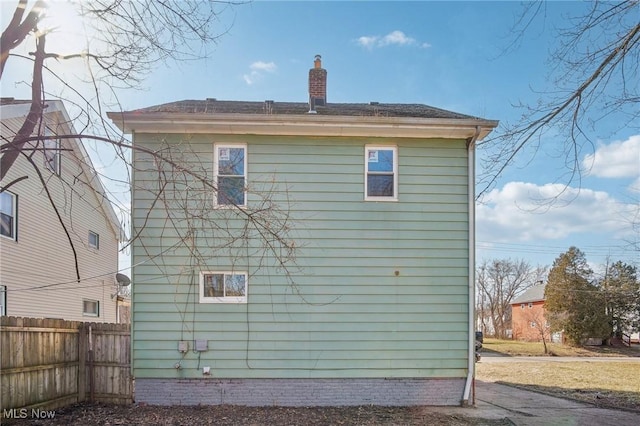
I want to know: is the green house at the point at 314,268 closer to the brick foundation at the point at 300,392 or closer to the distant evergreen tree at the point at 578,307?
the brick foundation at the point at 300,392

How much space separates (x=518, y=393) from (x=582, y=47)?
8.52 m

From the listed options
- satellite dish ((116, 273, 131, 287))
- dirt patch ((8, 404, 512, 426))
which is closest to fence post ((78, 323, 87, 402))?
dirt patch ((8, 404, 512, 426))

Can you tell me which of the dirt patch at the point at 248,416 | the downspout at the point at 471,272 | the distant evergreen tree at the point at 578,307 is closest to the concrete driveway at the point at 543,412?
the downspout at the point at 471,272

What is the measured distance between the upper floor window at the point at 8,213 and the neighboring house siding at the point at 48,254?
14 centimetres

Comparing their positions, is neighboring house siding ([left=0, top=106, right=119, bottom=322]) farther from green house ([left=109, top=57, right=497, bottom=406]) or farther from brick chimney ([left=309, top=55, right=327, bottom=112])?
brick chimney ([left=309, top=55, right=327, bottom=112])

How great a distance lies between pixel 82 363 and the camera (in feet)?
25.9

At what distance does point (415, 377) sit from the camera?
306 inches

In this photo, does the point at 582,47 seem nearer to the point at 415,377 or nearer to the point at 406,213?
the point at 406,213

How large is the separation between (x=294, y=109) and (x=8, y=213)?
24.3 ft

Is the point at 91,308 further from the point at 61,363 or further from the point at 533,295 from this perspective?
the point at 533,295

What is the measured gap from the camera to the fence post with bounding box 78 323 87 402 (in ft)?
25.6

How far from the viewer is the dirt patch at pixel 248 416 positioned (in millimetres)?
6609

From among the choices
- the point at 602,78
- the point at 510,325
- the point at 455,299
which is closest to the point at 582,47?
the point at 602,78

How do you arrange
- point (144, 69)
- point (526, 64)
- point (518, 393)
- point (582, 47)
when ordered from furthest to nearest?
point (518, 393)
point (526, 64)
point (144, 69)
point (582, 47)
